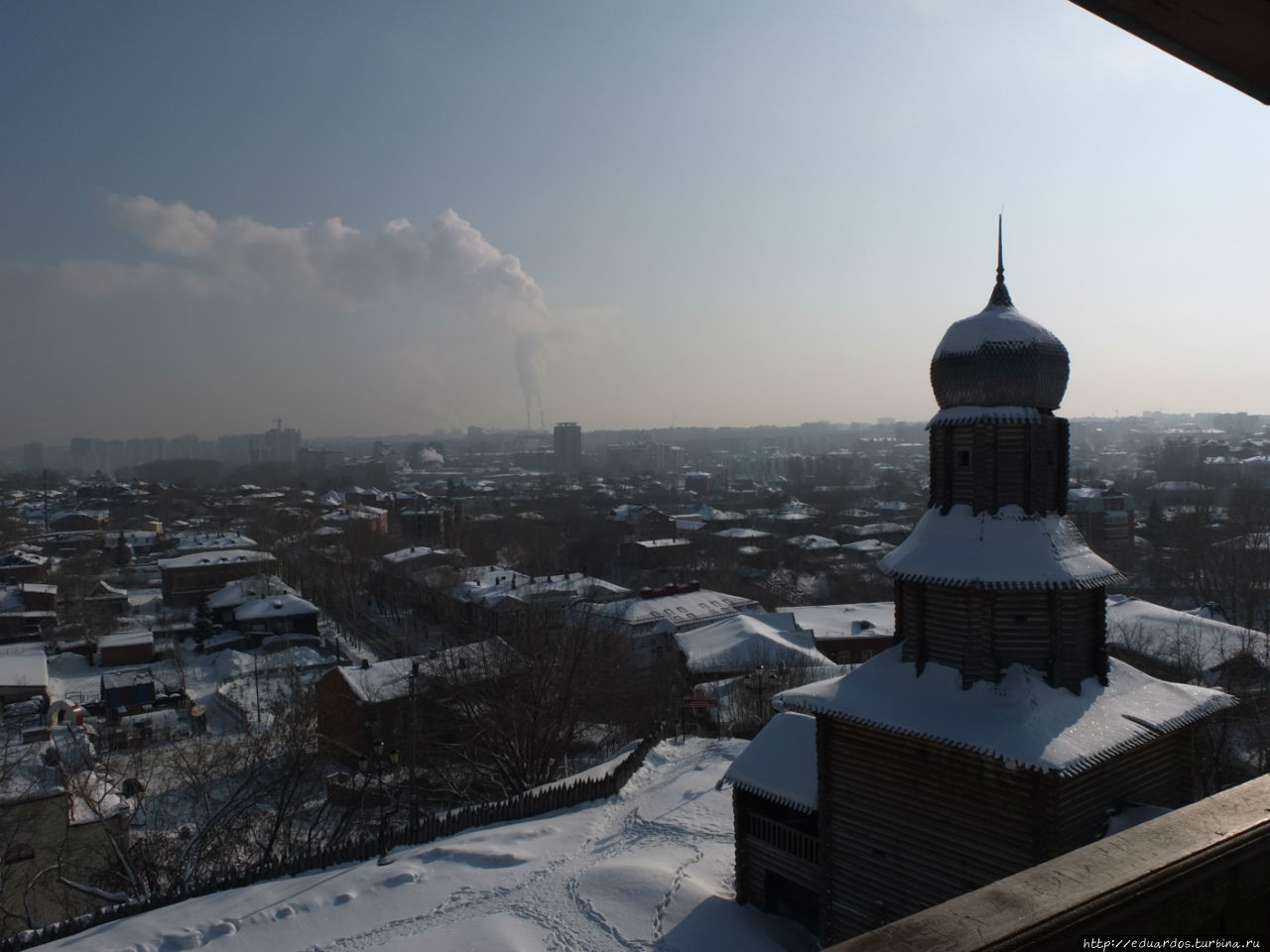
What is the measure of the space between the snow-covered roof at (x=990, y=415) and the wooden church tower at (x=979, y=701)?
2 cm

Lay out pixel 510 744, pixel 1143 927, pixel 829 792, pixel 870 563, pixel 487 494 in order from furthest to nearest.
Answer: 1. pixel 487 494
2. pixel 870 563
3. pixel 510 744
4. pixel 829 792
5. pixel 1143 927

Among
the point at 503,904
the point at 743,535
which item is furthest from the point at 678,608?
the point at 743,535

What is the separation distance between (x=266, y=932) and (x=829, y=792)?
325 inches

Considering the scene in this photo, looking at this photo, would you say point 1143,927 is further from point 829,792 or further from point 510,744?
point 510,744

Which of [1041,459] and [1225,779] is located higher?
[1041,459]

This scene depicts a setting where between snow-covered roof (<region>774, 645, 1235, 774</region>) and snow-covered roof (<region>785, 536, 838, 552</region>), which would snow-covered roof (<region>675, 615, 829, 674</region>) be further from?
snow-covered roof (<region>785, 536, 838, 552</region>)

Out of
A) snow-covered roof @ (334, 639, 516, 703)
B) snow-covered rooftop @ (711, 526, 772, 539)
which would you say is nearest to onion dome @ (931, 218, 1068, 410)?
snow-covered roof @ (334, 639, 516, 703)

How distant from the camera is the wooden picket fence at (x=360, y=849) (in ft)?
40.2

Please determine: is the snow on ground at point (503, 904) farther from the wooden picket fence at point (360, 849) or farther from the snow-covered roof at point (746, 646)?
the snow-covered roof at point (746, 646)

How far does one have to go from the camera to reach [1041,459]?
1168 cm

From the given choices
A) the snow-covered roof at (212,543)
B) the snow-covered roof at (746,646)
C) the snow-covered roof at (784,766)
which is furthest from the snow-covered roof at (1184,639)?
the snow-covered roof at (212,543)

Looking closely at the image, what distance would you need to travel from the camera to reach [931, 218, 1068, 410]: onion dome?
37.4 ft

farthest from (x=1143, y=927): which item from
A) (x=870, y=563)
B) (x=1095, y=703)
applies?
(x=870, y=563)

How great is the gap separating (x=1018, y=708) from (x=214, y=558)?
52362 mm
